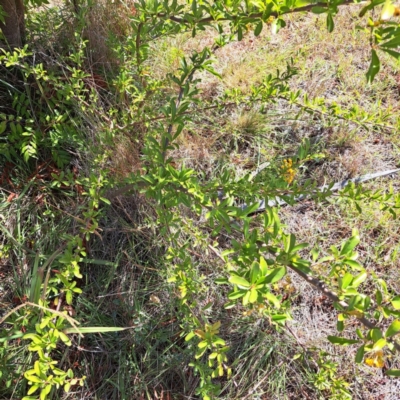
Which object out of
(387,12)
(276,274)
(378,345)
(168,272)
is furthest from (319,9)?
(168,272)

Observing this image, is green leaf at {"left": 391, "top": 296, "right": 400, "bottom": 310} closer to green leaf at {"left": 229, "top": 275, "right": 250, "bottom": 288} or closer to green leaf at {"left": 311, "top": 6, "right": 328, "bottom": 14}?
green leaf at {"left": 229, "top": 275, "right": 250, "bottom": 288}

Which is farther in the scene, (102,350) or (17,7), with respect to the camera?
(17,7)

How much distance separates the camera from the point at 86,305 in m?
1.77

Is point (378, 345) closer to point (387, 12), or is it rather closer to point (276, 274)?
point (276, 274)

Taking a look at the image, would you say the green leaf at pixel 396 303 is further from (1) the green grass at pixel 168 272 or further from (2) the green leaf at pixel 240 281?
(1) the green grass at pixel 168 272

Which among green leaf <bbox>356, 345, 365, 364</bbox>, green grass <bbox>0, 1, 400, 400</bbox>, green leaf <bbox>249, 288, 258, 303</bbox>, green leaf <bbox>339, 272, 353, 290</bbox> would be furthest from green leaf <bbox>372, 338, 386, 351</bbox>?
green grass <bbox>0, 1, 400, 400</bbox>

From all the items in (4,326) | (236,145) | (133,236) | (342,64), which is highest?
(342,64)

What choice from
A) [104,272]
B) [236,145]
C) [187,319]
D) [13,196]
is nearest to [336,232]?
[236,145]

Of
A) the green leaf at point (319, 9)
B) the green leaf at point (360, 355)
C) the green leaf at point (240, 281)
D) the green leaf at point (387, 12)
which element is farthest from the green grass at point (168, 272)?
the green leaf at point (387, 12)

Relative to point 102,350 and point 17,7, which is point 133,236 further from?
point 17,7

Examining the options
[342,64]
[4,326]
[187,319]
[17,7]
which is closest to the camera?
[187,319]

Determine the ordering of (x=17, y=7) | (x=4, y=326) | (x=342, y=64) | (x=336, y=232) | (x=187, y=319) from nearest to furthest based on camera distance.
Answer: (x=187, y=319), (x=4, y=326), (x=17, y=7), (x=336, y=232), (x=342, y=64)

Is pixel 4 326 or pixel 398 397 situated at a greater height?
pixel 4 326

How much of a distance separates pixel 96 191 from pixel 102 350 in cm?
68
